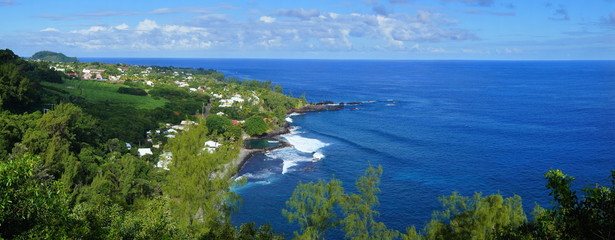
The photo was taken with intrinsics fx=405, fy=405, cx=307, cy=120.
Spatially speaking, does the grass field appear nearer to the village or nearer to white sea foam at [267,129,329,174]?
the village

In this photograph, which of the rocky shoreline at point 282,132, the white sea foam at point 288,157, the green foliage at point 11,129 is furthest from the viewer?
the rocky shoreline at point 282,132

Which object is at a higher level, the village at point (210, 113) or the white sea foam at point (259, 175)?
the village at point (210, 113)

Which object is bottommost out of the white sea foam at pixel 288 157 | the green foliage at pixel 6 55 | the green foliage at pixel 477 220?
the white sea foam at pixel 288 157

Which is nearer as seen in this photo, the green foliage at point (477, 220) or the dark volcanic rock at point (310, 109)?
the green foliage at point (477, 220)

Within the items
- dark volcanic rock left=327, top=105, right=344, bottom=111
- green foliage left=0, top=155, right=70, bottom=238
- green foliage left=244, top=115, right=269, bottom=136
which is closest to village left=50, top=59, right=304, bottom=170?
green foliage left=244, top=115, right=269, bottom=136

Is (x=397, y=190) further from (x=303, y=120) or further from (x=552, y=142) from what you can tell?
(x=303, y=120)

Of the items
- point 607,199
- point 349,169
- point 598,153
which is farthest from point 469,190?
point 607,199

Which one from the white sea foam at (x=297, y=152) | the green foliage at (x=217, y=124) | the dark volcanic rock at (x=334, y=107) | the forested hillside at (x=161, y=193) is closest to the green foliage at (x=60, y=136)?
the forested hillside at (x=161, y=193)

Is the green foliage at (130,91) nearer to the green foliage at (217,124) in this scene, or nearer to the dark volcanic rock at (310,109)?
the green foliage at (217,124)
